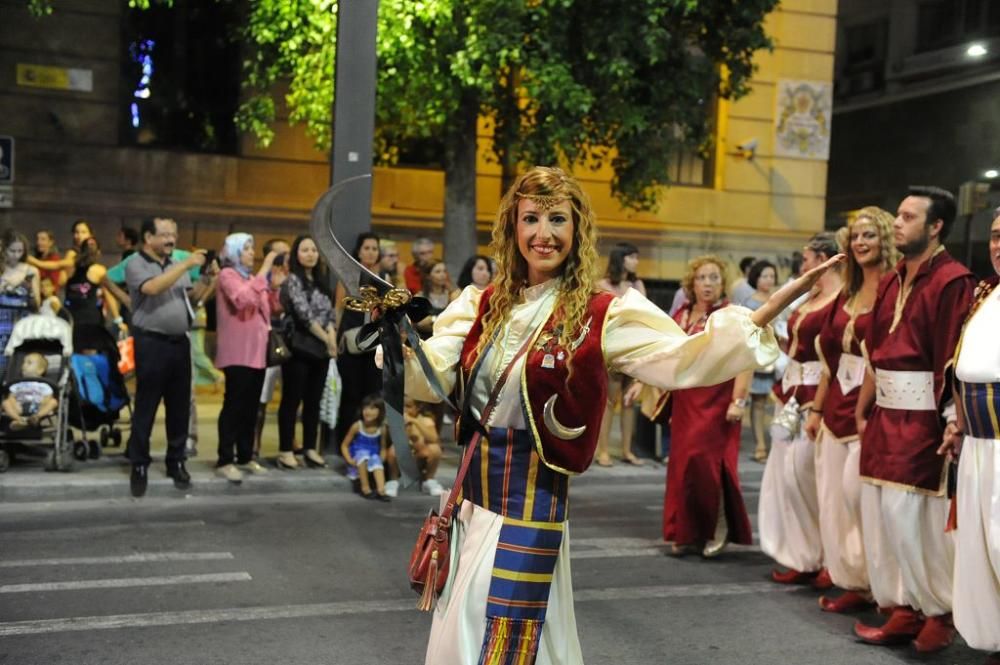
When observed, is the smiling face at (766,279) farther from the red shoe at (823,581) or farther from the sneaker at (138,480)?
the sneaker at (138,480)

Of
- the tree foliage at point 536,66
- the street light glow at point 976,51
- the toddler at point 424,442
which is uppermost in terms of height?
the street light glow at point 976,51

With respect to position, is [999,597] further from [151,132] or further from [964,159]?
[964,159]

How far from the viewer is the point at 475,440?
13.0ft

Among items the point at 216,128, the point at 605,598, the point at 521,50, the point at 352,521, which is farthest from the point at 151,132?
the point at 605,598

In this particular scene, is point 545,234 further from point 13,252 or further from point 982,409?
point 13,252

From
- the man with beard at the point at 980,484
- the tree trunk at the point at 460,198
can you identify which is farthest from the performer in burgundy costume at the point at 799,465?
the tree trunk at the point at 460,198

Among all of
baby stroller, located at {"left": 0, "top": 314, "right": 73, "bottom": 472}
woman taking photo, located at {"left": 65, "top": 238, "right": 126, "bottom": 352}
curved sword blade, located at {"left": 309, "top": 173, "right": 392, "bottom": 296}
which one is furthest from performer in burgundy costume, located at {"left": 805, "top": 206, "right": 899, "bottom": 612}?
woman taking photo, located at {"left": 65, "top": 238, "right": 126, "bottom": 352}

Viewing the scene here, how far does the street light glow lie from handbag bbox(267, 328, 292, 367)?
78.3 ft

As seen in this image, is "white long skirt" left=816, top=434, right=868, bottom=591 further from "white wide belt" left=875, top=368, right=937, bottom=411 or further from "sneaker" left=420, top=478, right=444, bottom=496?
"sneaker" left=420, top=478, right=444, bottom=496

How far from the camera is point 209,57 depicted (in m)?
16.8

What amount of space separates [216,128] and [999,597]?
1348cm

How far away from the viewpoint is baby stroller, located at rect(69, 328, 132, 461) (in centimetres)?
1005

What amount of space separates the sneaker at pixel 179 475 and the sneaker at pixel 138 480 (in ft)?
0.94

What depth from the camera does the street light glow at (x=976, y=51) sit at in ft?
95.4
